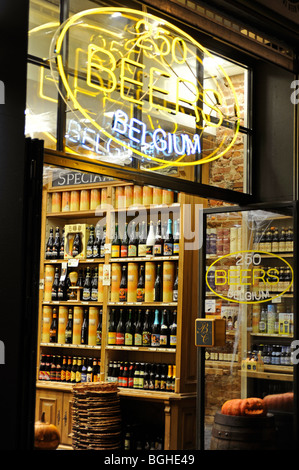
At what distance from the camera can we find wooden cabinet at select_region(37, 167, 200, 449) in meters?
6.46

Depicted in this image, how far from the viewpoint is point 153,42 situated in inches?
195

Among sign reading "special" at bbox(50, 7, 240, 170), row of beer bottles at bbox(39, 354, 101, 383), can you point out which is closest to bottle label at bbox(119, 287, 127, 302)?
row of beer bottles at bbox(39, 354, 101, 383)

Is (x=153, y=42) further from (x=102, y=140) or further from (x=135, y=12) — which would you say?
(x=102, y=140)

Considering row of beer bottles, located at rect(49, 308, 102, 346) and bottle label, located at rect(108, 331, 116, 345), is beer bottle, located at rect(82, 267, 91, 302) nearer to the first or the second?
row of beer bottles, located at rect(49, 308, 102, 346)

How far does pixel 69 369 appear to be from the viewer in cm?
728

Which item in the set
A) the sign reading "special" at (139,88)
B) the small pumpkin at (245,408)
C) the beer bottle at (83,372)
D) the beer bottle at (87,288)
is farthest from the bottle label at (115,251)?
the small pumpkin at (245,408)

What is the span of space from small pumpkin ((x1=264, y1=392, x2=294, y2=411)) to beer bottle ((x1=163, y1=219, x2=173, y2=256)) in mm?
1744

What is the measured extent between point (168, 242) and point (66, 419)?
6.91 feet

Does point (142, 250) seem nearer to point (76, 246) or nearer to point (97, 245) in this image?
point (97, 245)

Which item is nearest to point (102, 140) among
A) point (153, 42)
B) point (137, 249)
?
point (153, 42)

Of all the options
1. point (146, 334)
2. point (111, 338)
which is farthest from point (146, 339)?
point (111, 338)

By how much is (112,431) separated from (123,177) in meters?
2.35

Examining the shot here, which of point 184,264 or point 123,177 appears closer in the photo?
point 123,177

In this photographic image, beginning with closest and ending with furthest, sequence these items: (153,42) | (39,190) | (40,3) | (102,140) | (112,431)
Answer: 1. (39,190)
2. (40,3)
3. (102,140)
4. (153,42)
5. (112,431)
